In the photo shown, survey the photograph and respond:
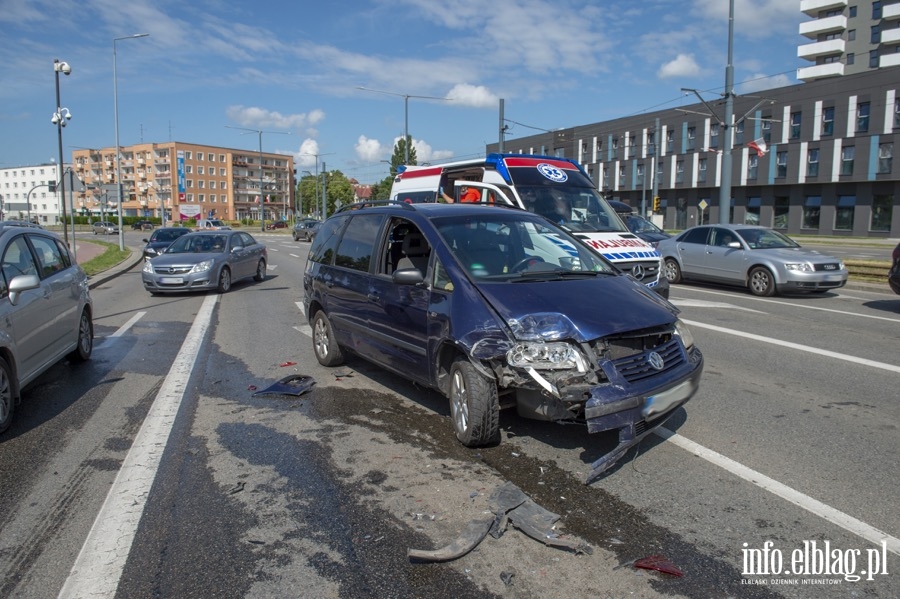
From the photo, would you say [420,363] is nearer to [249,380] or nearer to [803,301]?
[249,380]

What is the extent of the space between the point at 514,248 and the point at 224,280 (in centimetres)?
1178

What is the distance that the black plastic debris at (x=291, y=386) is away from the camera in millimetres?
6535

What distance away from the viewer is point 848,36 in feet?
228

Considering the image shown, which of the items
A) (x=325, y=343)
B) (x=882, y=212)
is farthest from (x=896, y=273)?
(x=882, y=212)

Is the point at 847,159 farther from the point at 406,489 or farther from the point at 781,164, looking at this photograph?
the point at 406,489

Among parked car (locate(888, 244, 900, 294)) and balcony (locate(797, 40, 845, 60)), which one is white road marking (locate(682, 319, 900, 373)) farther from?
balcony (locate(797, 40, 845, 60))

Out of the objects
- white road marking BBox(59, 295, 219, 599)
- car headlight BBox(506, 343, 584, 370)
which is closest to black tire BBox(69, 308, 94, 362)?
white road marking BBox(59, 295, 219, 599)

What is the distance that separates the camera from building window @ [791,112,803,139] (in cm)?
4969

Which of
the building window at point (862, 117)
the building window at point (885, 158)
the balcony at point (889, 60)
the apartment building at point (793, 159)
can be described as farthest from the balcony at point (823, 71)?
the building window at point (885, 158)

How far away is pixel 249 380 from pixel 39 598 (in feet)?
13.3

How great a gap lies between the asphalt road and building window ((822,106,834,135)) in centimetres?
4798

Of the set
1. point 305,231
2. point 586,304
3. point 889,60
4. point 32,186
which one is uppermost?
point 889,60

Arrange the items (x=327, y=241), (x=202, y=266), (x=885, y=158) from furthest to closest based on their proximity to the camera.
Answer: (x=885, y=158)
(x=202, y=266)
(x=327, y=241)

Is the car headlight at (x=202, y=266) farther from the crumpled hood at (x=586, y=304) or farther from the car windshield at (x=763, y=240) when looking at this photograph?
the car windshield at (x=763, y=240)
